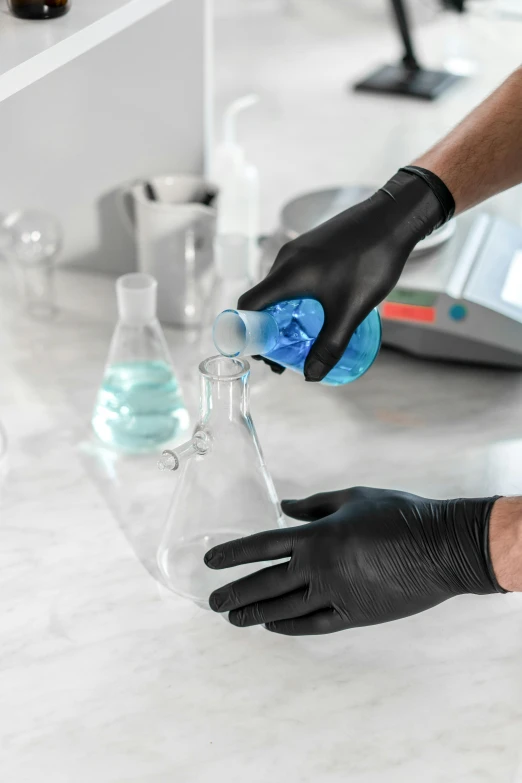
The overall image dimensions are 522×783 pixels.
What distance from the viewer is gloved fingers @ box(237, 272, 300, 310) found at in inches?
47.2

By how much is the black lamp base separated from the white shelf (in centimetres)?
163

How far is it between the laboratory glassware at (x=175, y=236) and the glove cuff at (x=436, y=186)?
48 centimetres

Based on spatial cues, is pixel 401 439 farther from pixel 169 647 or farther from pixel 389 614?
pixel 169 647

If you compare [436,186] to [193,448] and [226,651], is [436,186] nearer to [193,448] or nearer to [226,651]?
[193,448]

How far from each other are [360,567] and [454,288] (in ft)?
2.16

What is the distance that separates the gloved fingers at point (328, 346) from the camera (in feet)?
3.92

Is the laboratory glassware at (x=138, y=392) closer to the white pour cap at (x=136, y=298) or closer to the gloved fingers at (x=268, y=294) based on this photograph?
the white pour cap at (x=136, y=298)

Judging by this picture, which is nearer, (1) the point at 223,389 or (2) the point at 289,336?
(1) the point at 223,389

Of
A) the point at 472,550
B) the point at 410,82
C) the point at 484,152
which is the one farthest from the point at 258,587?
the point at 410,82

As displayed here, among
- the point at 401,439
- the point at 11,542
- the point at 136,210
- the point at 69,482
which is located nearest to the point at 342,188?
the point at 136,210

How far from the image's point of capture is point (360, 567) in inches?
43.3

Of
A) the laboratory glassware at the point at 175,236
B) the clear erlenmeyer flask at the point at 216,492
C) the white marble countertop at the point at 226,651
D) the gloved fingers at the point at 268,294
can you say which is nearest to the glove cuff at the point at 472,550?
the white marble countertop at the point at 226,651

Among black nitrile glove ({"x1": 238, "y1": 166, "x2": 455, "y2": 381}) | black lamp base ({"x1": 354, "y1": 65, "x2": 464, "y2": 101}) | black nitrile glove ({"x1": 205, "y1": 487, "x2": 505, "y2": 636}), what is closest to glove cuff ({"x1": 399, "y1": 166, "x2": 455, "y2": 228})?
black nitrile glove ({"x1": 238, "y1": 166, "x2": 455, "y2": 381})

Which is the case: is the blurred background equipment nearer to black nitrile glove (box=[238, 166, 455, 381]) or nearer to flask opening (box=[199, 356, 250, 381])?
black nitrile glove (box=[238, 166, 455, 381])
